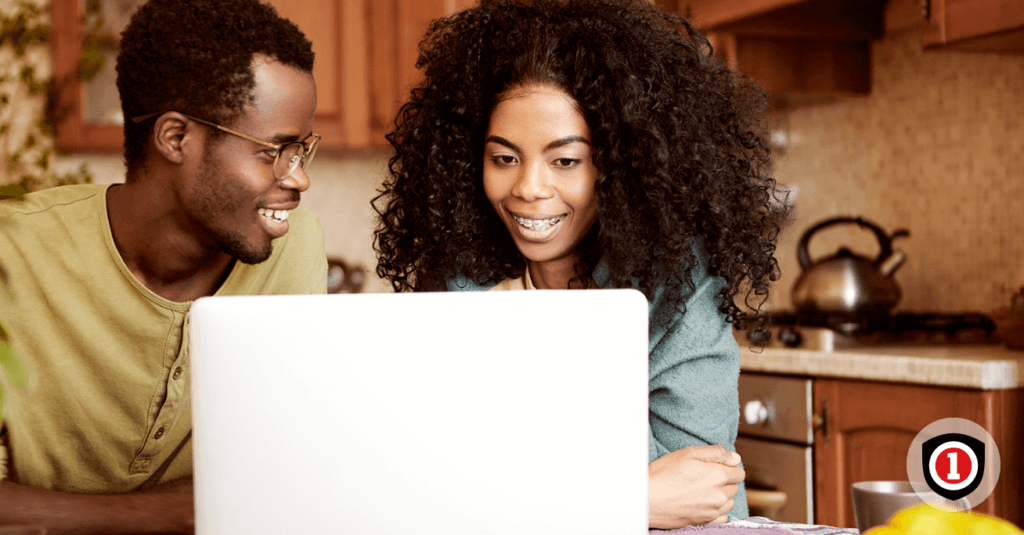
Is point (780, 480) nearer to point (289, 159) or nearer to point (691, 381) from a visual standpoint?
point (691, 381)

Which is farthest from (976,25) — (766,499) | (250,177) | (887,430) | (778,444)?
(250,177)

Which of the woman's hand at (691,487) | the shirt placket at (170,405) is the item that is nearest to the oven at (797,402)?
the woman's hand at (691,487)

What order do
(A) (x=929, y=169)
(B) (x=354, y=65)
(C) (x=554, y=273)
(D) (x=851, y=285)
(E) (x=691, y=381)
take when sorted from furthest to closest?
1. (B) (x=354, y=65)
2. (A) (x=929, y=169)
3. (D) (x=851, y=285)
4. (C) (x=554, y=273)
5. (E) (x=691, y=381)

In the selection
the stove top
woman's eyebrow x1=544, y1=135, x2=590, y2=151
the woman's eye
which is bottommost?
the stove top

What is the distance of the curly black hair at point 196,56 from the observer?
3.59 ft

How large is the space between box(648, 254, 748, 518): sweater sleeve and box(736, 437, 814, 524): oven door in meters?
1.00

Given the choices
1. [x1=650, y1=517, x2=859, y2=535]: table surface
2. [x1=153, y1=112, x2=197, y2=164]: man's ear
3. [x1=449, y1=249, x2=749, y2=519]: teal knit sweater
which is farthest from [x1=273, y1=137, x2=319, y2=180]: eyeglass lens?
[x1=650, y1=517, x2=859, y2=535]: table surface

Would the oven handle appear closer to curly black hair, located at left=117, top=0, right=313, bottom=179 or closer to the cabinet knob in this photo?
the cabinet knob

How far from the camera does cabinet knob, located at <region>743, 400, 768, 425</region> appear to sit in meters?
2.08

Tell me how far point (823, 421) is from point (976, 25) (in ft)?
3.06

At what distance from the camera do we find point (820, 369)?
1.96 m

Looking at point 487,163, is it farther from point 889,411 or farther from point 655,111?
point 889,411

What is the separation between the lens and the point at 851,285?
2.14 meters

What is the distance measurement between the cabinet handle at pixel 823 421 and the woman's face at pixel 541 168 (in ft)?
3.45
